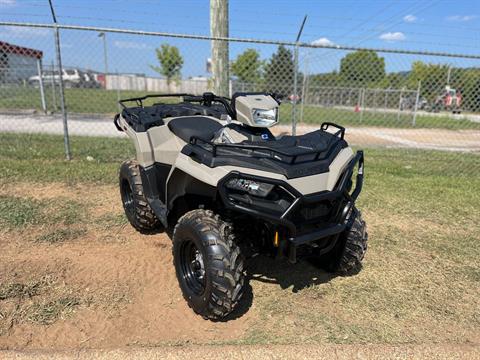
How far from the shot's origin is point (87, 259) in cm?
362

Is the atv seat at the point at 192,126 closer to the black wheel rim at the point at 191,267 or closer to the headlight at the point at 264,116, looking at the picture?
the headlight at the point at 264,116

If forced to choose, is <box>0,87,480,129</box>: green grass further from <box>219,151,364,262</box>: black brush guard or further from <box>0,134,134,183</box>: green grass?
<box>219,151,364,262</box>: black brush guard

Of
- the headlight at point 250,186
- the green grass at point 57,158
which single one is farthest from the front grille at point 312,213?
the green grass at point 57,158

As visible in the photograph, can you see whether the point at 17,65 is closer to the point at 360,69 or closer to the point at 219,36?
the point at 219,36

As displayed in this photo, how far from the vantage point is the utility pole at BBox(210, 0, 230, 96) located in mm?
6789

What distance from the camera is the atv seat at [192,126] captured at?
3348 millimetres

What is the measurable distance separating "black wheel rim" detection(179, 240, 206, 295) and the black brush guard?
2.21 feet

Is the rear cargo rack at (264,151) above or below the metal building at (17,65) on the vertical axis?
below

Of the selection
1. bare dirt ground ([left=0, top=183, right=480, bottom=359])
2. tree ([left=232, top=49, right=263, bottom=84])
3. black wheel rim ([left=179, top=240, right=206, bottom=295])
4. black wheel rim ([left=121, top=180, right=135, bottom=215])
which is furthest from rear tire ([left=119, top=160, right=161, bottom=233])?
tree ([left=232, top=49, right=263, bottom=84])

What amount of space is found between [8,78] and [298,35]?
1402cm

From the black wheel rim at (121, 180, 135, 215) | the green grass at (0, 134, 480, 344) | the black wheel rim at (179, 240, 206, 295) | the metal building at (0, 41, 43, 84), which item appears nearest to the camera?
the green grass at (0, 134, 480, 344)

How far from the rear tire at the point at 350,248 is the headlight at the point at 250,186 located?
3.43ft

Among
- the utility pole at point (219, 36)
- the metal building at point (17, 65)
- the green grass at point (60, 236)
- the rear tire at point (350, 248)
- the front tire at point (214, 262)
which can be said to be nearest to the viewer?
the front tire at point (214, 262)

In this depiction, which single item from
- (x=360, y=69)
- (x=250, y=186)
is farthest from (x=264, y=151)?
(x=360, y=69)
